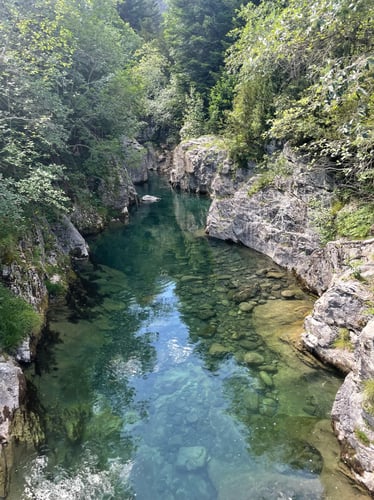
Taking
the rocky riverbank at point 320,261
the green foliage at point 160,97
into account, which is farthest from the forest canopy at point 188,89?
the rocky riverbank at point 320,261

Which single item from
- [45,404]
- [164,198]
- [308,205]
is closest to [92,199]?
[164,198]

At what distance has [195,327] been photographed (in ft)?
36.9

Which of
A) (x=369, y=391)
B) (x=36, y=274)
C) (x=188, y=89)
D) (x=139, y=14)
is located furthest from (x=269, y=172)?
(x=139, y=14)

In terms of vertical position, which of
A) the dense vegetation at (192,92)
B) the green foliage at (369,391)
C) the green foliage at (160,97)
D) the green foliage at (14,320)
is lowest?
the green foliage at (369,391)

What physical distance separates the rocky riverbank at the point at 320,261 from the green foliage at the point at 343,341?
0.02 metres

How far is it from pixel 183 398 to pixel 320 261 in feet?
23.4

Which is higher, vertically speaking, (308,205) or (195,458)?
(308,205)

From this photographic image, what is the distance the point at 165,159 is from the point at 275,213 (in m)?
34.1

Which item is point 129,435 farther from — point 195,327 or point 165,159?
point 165,159

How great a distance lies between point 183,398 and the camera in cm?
820

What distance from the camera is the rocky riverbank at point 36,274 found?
6793 mm

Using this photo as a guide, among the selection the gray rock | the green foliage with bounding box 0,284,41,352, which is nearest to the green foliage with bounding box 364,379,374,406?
the green foliage with bounding box 0,284,41,352

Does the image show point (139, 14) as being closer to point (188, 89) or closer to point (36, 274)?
point (188, 89)

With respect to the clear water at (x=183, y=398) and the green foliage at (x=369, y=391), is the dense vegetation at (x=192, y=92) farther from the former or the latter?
the green foliage at (x=369, y=391)
